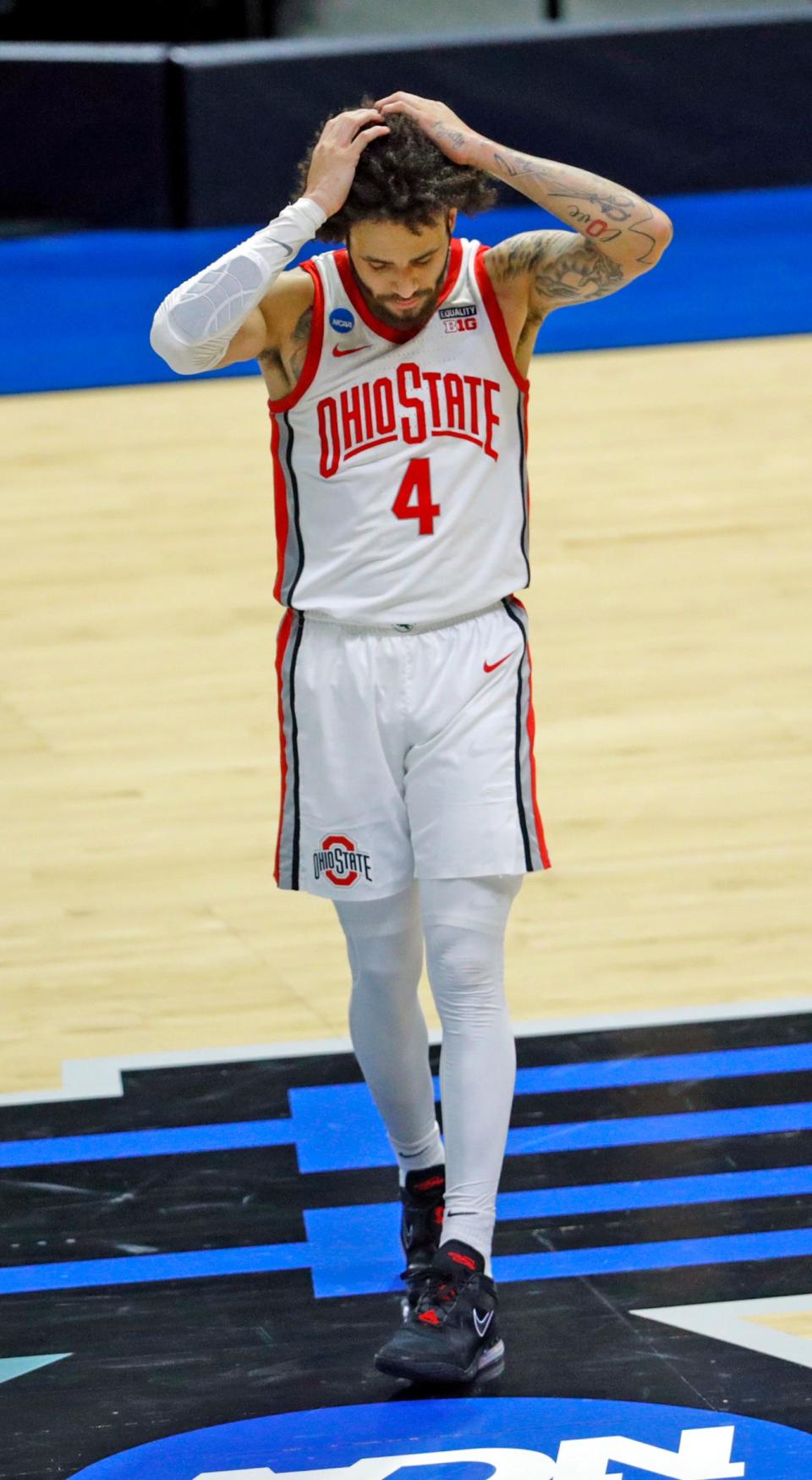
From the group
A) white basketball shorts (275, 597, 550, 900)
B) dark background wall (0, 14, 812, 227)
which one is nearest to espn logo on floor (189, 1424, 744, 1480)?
white basketball shorts (275, 597, 550, 900)

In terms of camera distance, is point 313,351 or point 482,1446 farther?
point 313,351

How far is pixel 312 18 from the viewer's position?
41.5 ft

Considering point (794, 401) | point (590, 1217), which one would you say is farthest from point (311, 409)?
A: point (794, 401)

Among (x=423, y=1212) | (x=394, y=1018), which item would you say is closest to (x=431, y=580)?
(x=394, y=1018)

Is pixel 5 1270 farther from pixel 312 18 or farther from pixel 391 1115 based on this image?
pixel 312 18

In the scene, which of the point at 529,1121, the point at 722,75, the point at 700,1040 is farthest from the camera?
the point at 722,75

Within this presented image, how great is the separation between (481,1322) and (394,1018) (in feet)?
1.64

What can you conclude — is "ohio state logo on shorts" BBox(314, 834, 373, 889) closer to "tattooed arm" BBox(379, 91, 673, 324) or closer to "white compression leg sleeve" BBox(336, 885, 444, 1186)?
"white compression leg sleeve" BBox(336, 885, 444, 1186)

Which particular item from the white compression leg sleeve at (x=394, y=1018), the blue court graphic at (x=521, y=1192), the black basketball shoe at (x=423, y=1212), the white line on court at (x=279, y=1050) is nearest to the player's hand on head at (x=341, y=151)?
the white compression leg sleeve at (x=394, y=1018)

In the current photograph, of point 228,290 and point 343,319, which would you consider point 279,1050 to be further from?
point 228,290

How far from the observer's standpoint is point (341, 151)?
3357mm

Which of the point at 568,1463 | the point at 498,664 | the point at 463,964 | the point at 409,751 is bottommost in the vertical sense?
the point at 568,1463

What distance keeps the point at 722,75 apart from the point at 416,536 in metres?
7.78

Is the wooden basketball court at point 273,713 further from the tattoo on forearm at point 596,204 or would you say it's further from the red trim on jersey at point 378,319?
the tattoo on forearm at point 596,204
